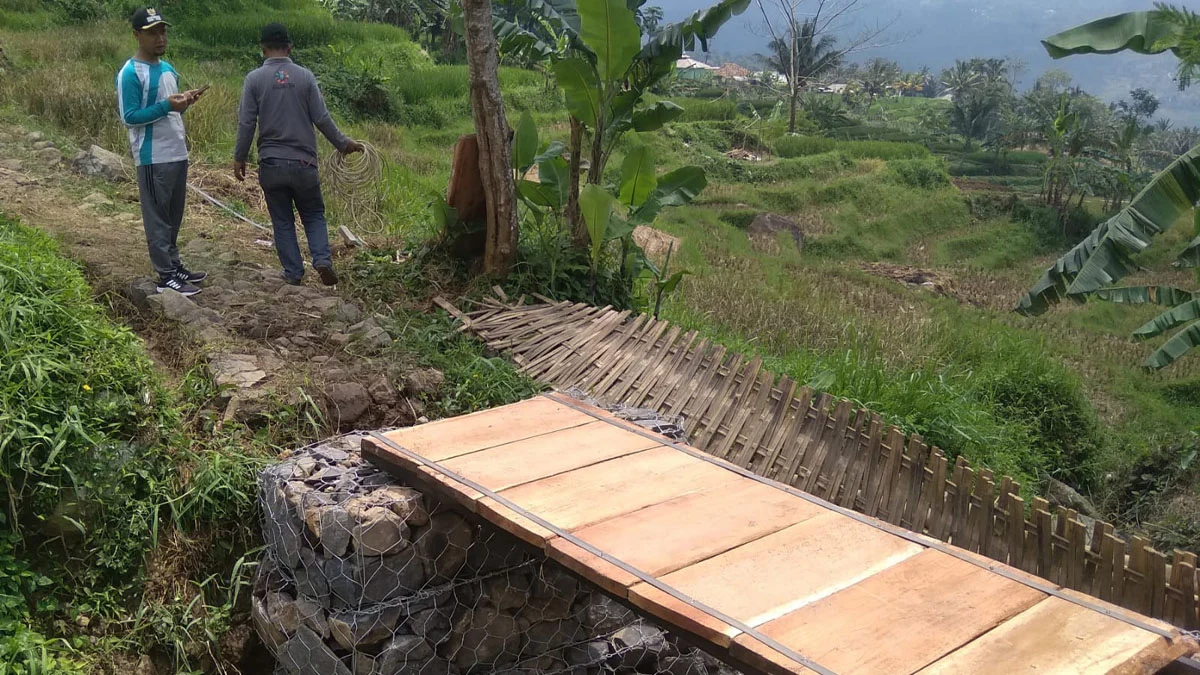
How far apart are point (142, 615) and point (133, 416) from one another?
84 cm

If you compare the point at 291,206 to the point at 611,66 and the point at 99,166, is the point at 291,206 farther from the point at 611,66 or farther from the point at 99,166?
the point at 99,166

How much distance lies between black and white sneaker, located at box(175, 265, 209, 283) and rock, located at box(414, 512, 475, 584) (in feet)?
9.18

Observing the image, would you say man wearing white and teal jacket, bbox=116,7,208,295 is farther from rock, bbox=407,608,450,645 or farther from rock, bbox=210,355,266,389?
rock, bbox=407,608,450,645

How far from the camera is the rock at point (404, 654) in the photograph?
3.36 m

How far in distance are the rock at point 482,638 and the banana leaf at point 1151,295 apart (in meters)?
7.80

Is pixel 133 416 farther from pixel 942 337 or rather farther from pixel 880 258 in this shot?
pixel 880 258

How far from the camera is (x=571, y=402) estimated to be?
3977mm

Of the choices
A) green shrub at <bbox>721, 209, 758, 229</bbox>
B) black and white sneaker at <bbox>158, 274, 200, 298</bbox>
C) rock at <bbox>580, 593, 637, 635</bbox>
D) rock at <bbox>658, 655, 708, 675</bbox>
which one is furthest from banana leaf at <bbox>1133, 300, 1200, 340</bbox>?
green shrub at <bbox>721, 209, 758, 229</bbox>

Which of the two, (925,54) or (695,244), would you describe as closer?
(695,244)

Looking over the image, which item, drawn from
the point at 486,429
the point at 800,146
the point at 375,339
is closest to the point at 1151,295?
the point at 375,339

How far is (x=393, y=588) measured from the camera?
3.39 metres

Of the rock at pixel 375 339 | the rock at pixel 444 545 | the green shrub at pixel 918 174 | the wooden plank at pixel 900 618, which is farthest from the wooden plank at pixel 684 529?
the green shrub at pixel 918 174

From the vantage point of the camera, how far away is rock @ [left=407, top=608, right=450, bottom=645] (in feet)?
11.3

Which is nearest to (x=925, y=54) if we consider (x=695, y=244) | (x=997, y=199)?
(x=997, y=199)
